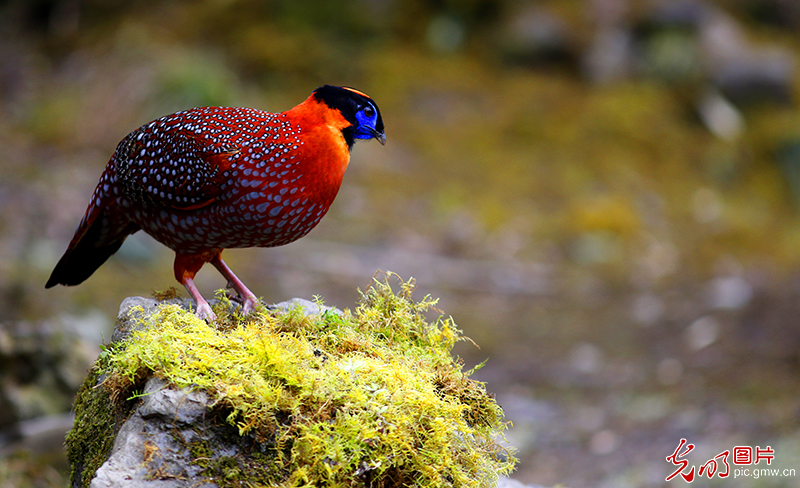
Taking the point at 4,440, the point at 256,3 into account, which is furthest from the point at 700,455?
the point at 256,3

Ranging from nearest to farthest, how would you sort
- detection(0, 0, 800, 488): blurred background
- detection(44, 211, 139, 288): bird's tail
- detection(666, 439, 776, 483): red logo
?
detection(44, 211, 139, 288): bird's tail → detection(666, 439, 776, 483): red logo → detection(0, 0, 800, 488): blurred background

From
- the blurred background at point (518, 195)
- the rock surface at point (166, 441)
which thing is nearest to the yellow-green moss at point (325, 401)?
the rock surface at point (166, 441)

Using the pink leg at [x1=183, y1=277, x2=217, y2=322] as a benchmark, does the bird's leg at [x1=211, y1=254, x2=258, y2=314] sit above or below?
above

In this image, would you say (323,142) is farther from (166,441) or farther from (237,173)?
(166,441)

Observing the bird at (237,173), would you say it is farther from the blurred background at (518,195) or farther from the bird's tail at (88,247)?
the blurred background at (518,195)

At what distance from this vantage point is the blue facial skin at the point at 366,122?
3438mm

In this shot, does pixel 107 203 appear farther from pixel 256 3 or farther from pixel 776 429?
pixel 256 3

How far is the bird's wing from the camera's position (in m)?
3.36

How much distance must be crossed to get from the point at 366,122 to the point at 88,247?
1.74 metres

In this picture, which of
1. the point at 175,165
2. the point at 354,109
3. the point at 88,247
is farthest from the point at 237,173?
the point at 88,247

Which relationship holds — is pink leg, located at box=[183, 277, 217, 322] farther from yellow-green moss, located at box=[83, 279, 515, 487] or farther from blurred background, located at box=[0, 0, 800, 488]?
blurred background, located at box=[0, 0, 800, 488]

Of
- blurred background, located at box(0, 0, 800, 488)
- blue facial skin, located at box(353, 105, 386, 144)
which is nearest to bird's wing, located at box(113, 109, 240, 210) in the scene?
blue facial skin, located at box(353, 105, 386, 144)

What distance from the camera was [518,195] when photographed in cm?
989

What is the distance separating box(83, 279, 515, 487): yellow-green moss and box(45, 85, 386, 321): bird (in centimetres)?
53
